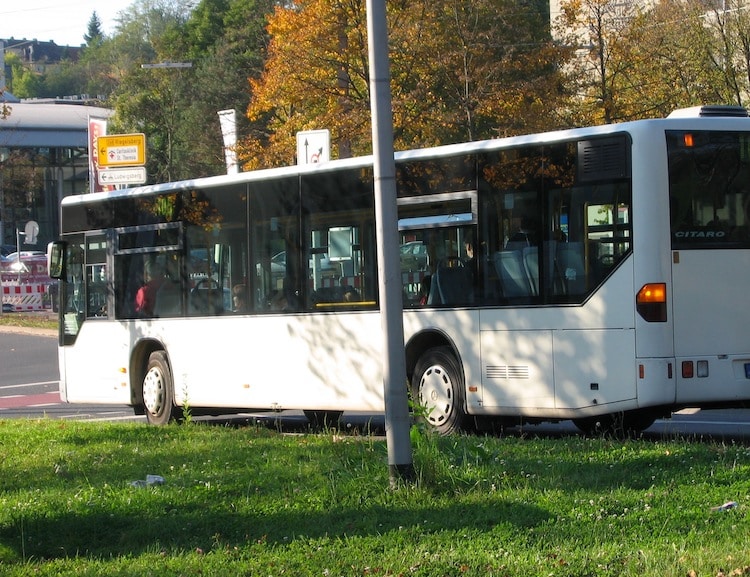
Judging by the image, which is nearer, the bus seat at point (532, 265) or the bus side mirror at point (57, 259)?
the bus seat at point (532, 265)

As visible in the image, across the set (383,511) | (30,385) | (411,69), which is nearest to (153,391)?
(383,511)

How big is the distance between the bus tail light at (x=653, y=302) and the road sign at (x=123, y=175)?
18.0 m

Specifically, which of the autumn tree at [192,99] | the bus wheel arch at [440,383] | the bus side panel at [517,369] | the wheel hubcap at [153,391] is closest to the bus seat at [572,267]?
the bus side panel at [517,369]

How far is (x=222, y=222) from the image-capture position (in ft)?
49.2

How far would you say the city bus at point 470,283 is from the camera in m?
10.9

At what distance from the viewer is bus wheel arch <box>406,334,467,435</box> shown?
1248 cm

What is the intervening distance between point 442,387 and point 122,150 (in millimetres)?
17271

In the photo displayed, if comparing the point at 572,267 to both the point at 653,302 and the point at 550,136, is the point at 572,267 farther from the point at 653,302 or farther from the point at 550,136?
the point at 550,136

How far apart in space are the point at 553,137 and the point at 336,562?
6097 millimetres

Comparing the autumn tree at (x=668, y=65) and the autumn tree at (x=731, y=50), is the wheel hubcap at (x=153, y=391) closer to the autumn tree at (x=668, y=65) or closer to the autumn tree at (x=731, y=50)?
the autumn tree at (x=668, y=65)

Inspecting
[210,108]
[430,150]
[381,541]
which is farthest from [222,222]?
[210,108]

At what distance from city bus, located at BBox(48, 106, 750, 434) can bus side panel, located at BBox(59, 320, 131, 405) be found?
1.7 inches

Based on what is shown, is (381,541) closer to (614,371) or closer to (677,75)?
(614,371)

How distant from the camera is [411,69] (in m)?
30.3
